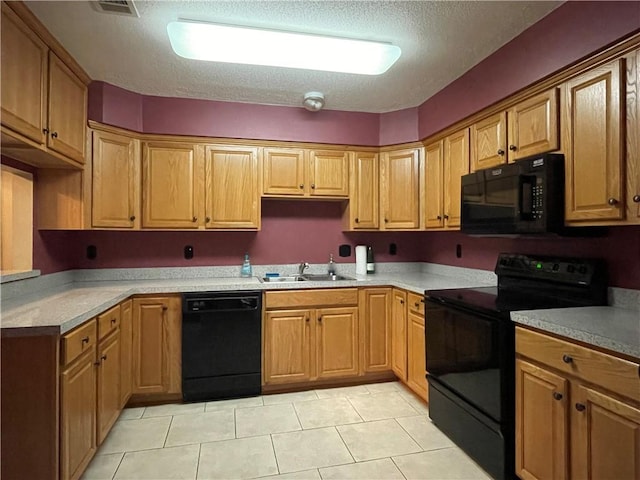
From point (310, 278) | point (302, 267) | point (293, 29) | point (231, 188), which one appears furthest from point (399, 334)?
point (293, 29)

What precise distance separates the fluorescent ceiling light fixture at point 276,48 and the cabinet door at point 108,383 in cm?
180

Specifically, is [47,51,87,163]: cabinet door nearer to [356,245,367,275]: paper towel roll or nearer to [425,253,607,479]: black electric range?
[356,245,367,275]: paper towel roll

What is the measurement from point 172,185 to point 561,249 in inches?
111

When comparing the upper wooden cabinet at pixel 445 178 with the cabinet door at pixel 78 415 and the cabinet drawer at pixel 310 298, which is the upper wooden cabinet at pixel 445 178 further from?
the cabinet door at pixel 78 415

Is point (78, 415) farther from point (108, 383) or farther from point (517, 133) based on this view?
point (517, 133)

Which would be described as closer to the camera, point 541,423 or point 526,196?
point 541,423

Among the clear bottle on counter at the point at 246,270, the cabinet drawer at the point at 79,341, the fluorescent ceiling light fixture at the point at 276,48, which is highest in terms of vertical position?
the fluorescent ceiling light fixture at the point at 276,48

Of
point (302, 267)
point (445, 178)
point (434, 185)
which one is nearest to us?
A: point (445, 178)

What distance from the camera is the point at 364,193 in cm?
336

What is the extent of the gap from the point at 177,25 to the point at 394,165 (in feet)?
6.80

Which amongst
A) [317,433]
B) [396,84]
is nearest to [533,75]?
[396,84]

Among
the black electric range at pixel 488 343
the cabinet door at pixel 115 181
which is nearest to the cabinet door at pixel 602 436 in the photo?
the black electric range at pixel 488 343

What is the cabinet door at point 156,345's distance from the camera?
2.67 metres

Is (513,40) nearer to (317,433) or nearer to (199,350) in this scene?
(317,433)
